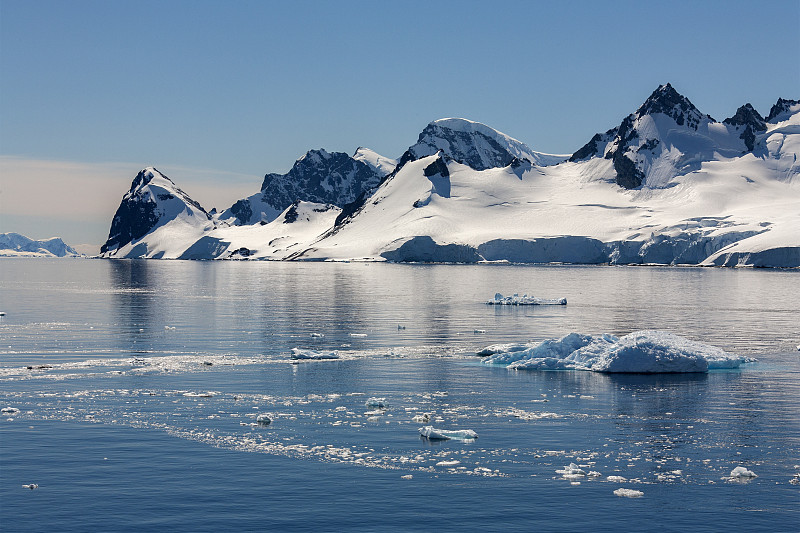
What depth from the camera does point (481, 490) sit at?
2395 centimetres

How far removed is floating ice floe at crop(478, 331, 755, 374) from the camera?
44781mm

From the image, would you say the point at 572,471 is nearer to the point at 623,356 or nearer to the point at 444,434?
the point at 444,434

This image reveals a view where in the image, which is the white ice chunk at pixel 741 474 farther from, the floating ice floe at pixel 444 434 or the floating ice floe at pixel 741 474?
the floating ice floe at pixel 444 434

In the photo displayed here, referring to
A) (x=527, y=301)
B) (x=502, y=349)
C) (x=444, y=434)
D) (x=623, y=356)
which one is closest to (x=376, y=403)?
(x=444, y=434)

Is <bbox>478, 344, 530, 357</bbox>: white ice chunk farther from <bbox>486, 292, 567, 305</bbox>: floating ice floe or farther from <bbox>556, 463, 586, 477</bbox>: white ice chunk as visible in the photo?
<bbox>486, 292, 567, 305</bbox>: floating ice floe

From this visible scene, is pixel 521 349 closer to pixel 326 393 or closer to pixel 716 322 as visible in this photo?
pixel 326 393

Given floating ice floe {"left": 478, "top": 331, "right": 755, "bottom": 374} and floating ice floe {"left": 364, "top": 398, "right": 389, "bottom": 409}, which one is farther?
floating ice floe {"left": 478, "top": 331, "right": 755, "bottom": 374}

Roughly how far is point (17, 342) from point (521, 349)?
3281 cm

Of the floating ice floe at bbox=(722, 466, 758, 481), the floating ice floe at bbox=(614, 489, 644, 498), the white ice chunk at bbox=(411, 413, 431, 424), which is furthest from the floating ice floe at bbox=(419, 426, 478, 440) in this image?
the floating ice floe at bbox=(722, 466, 758, 481)

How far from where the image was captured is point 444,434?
97.3 ft

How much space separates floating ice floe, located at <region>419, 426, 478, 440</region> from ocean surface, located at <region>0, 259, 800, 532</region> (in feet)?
0.89

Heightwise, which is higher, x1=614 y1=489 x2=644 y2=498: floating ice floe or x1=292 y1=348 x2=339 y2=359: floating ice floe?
x1=292 y1=348 x2=339 y2=359: floating ice floe

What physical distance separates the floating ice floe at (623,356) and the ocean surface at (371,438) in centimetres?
91

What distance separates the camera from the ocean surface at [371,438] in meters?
22.1
